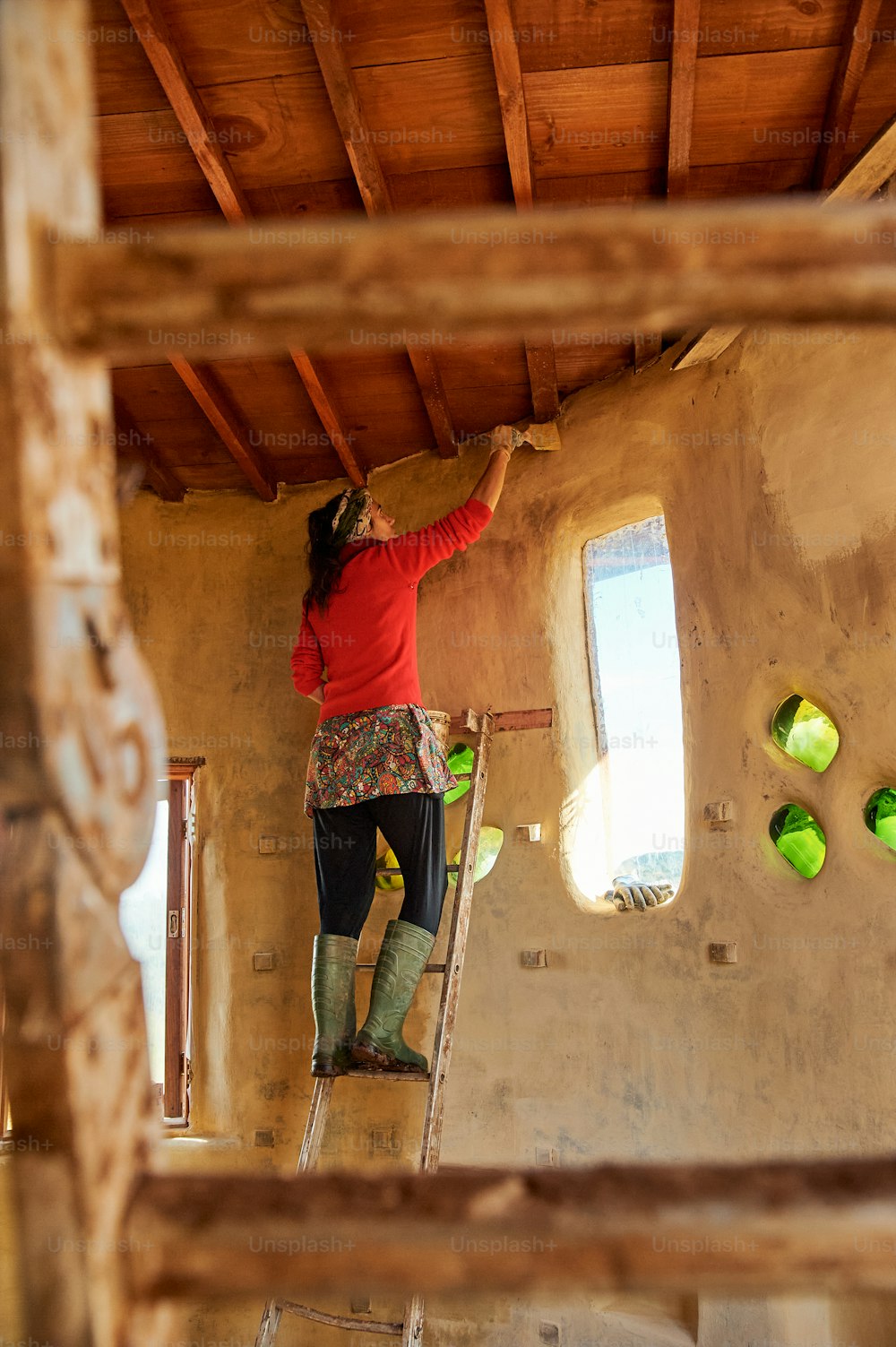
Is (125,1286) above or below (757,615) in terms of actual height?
below

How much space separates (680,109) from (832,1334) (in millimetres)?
2694

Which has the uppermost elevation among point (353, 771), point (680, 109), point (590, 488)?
point (680, 109)

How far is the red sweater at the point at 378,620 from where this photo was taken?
2.83 metres

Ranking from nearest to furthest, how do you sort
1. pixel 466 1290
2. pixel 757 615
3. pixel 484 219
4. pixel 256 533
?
pixel 466 1290
pixel 484 219
pixel 757 615
pixel 256 533

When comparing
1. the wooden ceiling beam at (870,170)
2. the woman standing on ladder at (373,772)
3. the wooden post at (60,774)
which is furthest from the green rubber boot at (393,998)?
the wooden post at (60,774)

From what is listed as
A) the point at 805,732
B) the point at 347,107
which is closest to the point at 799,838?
the point at 805,732

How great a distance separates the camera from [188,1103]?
11.3 feet

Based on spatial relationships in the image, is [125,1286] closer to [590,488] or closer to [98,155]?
[98,155]

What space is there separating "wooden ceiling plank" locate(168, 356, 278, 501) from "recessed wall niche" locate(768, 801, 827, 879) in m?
2.07

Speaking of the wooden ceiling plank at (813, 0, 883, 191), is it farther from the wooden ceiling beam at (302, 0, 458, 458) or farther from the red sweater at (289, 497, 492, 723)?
the red sweater at (289, 497, 492, 723)

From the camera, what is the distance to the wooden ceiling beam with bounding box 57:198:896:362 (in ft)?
2.32

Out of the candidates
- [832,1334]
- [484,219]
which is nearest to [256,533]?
[832,1334]

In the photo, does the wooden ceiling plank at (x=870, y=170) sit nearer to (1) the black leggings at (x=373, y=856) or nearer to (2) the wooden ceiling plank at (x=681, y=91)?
(2) the wooden ceiling plank at (x=681, y=91)

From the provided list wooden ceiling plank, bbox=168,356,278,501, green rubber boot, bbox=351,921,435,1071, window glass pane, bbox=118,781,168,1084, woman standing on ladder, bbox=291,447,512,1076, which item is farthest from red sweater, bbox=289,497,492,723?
window glass pane, bbox=118,781,168,1084
